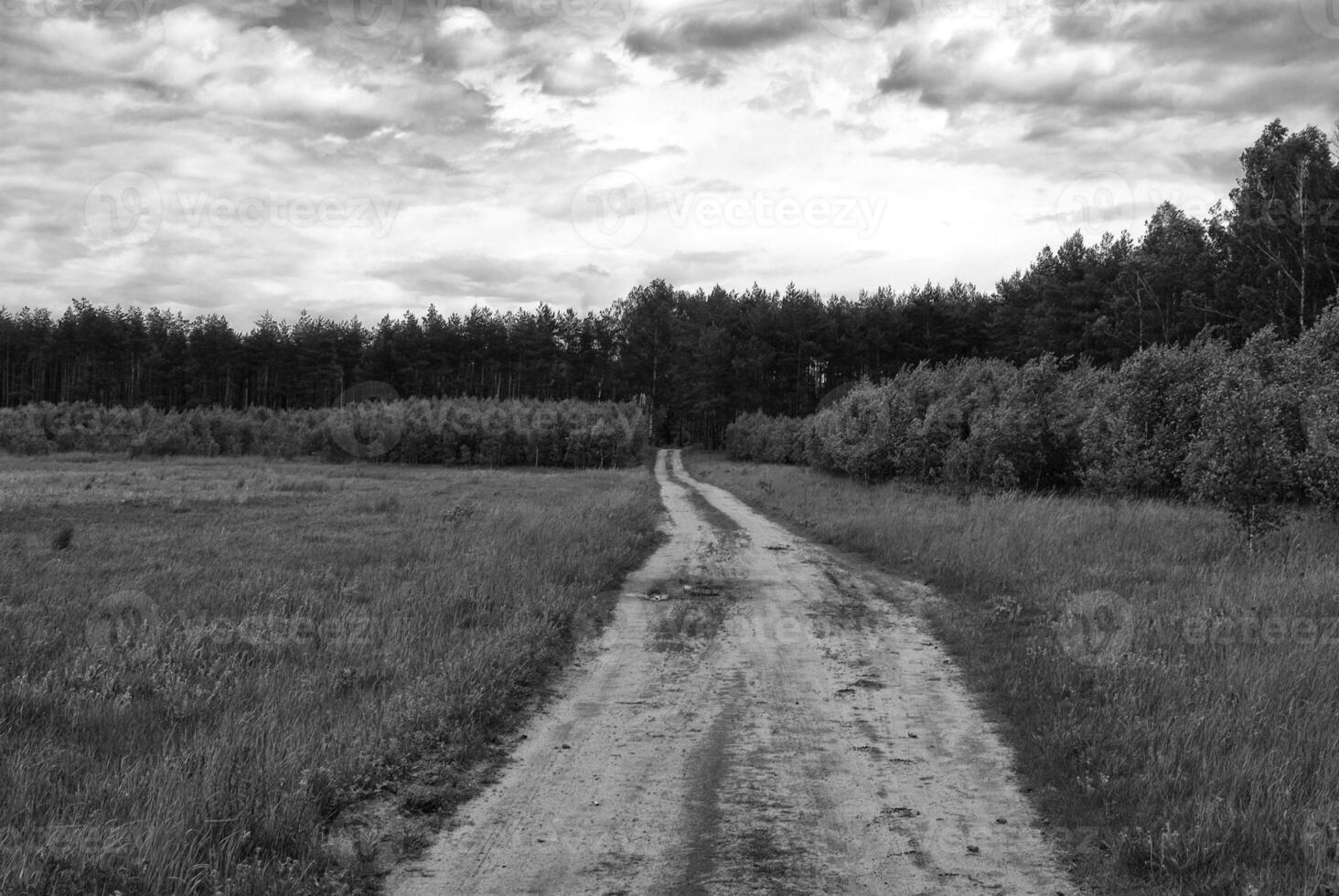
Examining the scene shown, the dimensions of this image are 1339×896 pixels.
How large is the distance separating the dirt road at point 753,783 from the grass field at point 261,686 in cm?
60

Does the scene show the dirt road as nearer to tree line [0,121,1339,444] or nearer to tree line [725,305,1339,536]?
tree line [725,305,1339,536]

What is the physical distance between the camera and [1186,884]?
16.0 feet

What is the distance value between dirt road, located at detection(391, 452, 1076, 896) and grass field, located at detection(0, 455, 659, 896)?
0.60 meters

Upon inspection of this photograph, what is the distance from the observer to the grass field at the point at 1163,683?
17.0 feet

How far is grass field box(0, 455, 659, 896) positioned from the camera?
5039 millimetres

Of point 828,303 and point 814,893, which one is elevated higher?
point 828,303

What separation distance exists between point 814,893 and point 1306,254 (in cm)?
4774

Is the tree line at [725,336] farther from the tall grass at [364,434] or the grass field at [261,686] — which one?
the grass field at [261,686]

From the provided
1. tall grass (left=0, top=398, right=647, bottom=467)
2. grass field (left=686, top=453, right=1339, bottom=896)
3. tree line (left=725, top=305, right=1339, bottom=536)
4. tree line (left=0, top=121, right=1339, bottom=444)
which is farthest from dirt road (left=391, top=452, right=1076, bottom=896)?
tall grass (left=0, top=398, right=647, bottom=467)

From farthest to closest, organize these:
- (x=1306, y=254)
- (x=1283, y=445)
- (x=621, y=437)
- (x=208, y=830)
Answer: (x=621, y=437), (x=1306, y=254), (x=1283, y=445), (x=208, y=830)

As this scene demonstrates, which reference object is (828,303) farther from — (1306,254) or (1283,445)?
(1283,445)

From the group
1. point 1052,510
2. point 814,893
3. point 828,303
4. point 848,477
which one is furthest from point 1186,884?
point 828,303

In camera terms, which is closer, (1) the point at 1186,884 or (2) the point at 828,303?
(1) the point at 1186,884

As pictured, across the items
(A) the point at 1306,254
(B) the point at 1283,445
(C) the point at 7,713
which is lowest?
(C) the point at 7,713
